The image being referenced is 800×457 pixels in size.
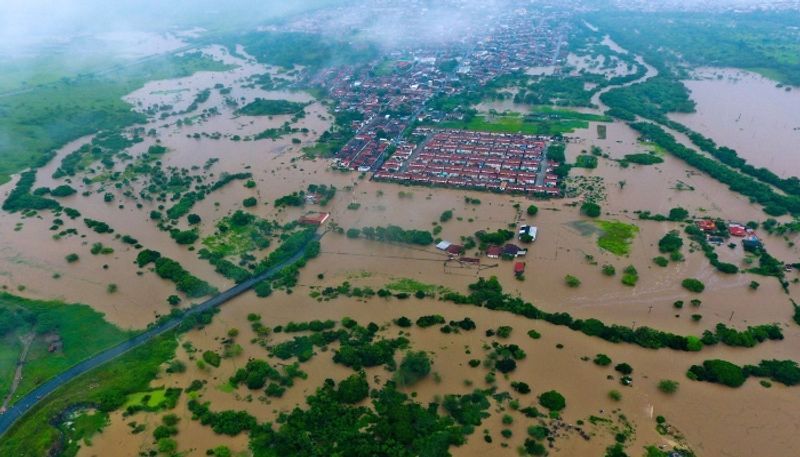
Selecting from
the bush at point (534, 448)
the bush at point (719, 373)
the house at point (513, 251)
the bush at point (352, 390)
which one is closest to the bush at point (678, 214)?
the house at point (513, 251)

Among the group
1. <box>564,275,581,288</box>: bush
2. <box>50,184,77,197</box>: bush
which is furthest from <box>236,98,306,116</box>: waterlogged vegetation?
<box>564,275,581,288</box>: bush

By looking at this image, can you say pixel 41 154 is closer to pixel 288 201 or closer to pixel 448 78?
pixel 288 201

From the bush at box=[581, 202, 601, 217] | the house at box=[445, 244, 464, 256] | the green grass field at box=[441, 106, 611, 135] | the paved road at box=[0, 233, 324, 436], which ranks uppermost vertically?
the green grass field at box=[441, 106, 611, 135]

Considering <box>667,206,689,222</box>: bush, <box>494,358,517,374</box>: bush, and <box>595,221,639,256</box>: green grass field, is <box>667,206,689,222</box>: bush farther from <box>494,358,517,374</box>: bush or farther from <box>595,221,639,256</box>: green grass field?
<box>494,358,517,374</box>: bush

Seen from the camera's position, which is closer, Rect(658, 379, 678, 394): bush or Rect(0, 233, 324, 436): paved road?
Rect(658, 379, 678, 394): bush

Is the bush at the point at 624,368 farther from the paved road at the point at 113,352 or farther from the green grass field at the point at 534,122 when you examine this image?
the green grass field at the point at 534,122

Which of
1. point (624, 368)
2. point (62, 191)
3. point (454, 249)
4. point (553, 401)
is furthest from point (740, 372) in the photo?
point (62, 191)
